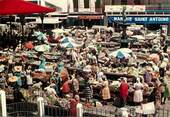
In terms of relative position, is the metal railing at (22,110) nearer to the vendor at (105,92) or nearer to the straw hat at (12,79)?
the vendor at (105,92)

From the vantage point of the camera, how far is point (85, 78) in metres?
20.7

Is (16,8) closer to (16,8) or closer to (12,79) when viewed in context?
(16,8)

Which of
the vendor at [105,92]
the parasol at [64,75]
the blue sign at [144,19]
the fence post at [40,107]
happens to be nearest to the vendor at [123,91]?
the vendor at [105,92]

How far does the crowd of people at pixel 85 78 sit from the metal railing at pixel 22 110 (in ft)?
4.27

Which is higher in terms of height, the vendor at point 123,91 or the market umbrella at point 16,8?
the market umbrella at point 16,8

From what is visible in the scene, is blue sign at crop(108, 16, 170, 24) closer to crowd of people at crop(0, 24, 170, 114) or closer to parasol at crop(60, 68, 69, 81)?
crowd of people at crop(0, 24, 170, 114)

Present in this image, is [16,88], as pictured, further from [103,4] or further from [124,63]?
[103,4]

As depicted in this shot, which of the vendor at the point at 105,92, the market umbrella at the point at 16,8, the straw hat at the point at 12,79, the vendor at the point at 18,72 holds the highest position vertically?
the market umbrella at the point at 16,8

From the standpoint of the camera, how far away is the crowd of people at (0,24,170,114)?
18.7 metres

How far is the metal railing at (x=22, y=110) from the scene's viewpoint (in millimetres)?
14875

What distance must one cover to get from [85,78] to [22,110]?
5.79 metres

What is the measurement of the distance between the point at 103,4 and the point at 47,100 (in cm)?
4380

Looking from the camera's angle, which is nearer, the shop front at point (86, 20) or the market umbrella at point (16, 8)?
the market umbrella at point (16, 8)

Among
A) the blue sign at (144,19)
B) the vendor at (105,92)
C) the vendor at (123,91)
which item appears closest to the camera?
the vendor at (123,91)
